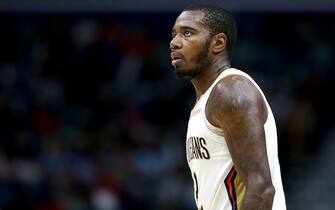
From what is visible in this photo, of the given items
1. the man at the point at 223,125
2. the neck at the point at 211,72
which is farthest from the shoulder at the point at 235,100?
the neck at the point at 211,72

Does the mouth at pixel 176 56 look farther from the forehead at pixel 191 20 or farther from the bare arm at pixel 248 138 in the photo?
the bare arm at pixel 248 138

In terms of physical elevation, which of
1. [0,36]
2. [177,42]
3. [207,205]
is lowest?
[0,36]

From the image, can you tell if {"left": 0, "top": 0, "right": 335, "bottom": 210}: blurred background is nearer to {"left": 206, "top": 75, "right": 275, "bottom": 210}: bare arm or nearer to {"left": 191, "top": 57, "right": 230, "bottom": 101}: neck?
{"left": 191, "top": 57, "right": 230, "bottom": 101}: neck

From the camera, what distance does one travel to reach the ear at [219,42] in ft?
17.4

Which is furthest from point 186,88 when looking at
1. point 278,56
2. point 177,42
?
point 177,42

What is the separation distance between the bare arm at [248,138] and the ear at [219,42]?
45cm

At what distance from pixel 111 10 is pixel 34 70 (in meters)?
2.02

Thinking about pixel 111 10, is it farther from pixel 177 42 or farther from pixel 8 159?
pixel 177 42

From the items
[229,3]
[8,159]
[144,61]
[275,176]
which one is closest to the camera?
[275,176]

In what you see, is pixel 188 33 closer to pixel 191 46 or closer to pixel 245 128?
pixel 191 46

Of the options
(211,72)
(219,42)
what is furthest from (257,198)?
(219,42)

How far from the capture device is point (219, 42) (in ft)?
17.4

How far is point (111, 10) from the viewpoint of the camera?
15.8 metres

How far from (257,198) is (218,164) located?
0.45 meters
